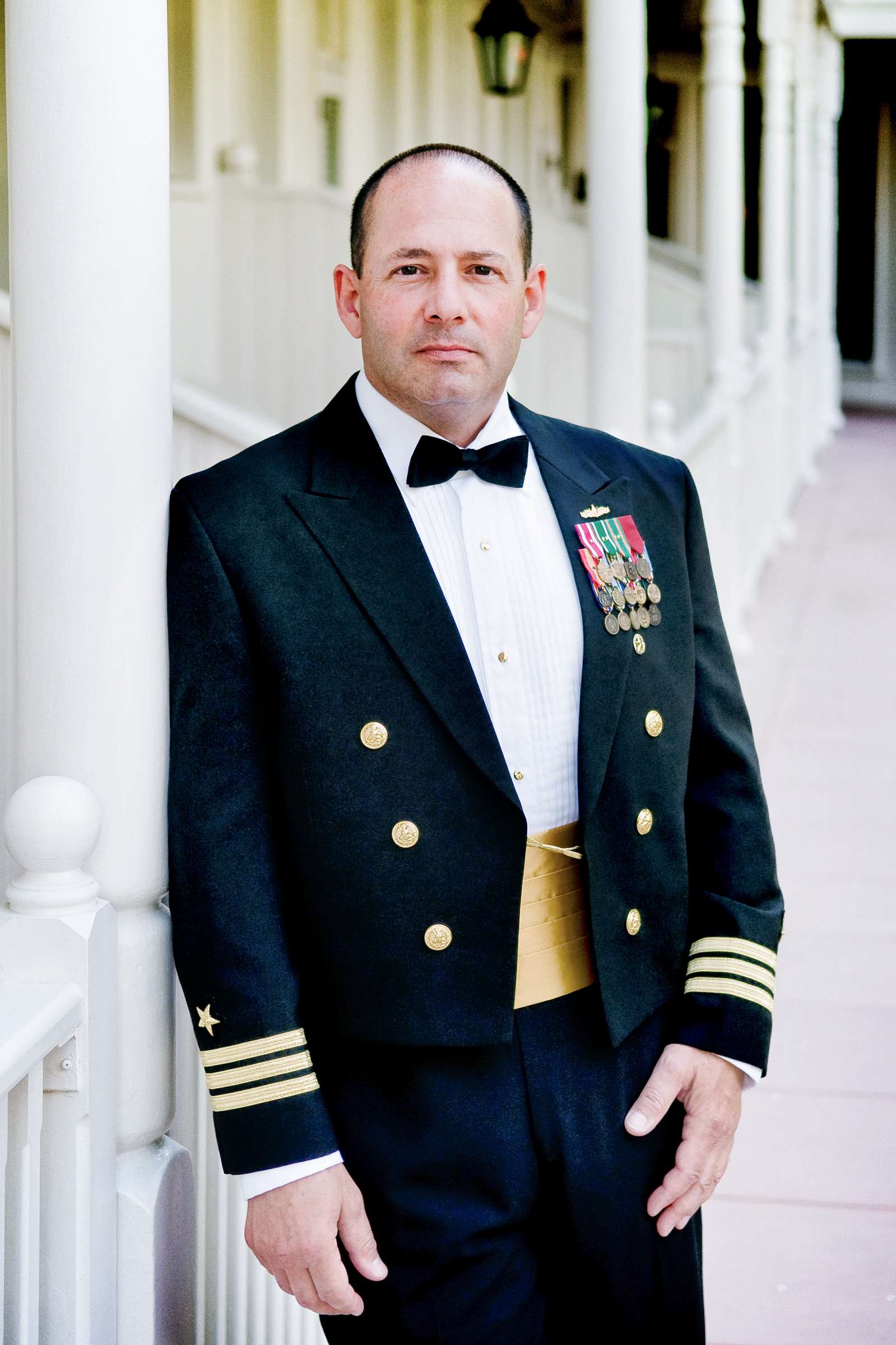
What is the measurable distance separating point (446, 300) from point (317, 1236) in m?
1.06

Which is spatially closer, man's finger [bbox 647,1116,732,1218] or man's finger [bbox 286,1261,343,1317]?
man's finger [bbox 286,1261,343,1317]

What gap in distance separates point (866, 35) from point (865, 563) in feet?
27.7

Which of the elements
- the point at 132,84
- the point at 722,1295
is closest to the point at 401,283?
the point at 132,84

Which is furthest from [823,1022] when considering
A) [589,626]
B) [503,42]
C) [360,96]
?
[360,96]

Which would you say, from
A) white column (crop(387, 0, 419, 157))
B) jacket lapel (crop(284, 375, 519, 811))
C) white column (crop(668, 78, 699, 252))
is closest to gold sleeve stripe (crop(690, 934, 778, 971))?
jacket lapel (crop(284, 375, 519, 811))

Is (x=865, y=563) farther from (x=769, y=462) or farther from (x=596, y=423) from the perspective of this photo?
(x=596, y=423)

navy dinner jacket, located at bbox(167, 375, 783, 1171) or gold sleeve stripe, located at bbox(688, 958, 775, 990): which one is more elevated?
navy dinner jacket, located at bbox(167, 375, 783, 1171)

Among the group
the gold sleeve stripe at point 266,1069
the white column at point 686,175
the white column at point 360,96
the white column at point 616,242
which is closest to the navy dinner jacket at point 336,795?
the gold sleeve stripe at point 266,1069

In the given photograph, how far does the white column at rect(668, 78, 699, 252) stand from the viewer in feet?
65.3

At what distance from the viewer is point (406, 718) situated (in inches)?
74.5

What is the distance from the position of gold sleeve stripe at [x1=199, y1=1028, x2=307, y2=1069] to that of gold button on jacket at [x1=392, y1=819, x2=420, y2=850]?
9.3 inches

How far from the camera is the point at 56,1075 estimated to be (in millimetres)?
1848

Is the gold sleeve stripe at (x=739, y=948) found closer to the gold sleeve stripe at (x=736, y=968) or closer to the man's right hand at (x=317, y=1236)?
the gold sleeve stripe at (x=736, y=968)

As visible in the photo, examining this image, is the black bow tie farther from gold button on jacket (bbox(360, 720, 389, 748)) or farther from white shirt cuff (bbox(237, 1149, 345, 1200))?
white shirt cuff (bbox(237, 1149, 345, 1200))
